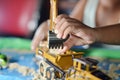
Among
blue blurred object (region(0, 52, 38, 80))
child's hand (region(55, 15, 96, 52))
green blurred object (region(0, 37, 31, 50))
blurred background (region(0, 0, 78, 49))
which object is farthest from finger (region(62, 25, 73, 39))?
blurred background (region(0, 0, 78, 49))

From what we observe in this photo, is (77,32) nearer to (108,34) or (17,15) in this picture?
(108,34)

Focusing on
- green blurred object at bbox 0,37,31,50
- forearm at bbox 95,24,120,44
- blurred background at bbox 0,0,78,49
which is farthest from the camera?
blurred background at bbox 0,0,78,49

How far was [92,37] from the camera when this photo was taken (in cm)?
59

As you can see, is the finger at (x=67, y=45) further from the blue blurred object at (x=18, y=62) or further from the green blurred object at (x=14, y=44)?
the green blurred object at (x=14, y=44)

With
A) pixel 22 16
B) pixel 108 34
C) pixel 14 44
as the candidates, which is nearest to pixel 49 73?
pixel 108 34

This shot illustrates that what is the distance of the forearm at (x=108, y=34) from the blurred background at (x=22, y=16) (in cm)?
41

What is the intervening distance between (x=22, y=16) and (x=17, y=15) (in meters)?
0.02

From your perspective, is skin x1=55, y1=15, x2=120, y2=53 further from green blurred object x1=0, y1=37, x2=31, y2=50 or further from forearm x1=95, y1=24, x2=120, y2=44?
green blurred object x1=0, y1=37, x2=31, y2=50

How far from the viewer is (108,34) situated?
0.63m

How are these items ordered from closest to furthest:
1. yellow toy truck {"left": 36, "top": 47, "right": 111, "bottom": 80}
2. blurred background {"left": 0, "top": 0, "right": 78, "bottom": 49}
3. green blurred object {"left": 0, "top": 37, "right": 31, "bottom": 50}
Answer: yellow toy truck {"left": 36, "top": 47, "right": 111, "bottom": 80} < green blurred object {"left": 0, "top": 37, "right": 31, "bottom": 50} < blurred background {"left": 0, "top": 0, "right": 78, "bottom": 49}

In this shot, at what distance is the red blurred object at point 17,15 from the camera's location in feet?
3.46

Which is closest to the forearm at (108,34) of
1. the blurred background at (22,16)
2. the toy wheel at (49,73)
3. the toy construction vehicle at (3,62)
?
the toy wheel at (49,73)

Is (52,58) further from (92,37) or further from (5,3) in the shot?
(5,3)

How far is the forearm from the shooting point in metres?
0.61
